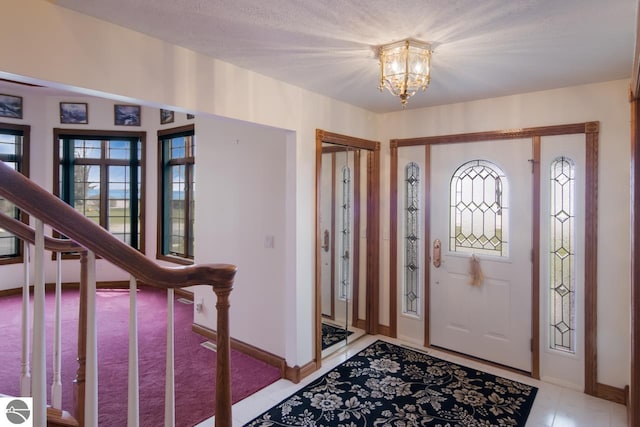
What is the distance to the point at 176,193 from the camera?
231 inches

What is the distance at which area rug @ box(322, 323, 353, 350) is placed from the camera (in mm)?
3880

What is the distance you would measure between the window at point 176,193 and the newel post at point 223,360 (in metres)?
4.47

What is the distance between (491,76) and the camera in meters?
2.81

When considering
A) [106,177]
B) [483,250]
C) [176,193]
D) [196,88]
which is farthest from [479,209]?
[106,177]

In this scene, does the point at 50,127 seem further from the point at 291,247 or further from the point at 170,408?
the point at 170,408

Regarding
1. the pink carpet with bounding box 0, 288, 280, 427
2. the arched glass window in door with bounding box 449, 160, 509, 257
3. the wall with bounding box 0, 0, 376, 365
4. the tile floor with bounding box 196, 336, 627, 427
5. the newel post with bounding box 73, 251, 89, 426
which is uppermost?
the wall with bounding box 0, 0, 376, 365

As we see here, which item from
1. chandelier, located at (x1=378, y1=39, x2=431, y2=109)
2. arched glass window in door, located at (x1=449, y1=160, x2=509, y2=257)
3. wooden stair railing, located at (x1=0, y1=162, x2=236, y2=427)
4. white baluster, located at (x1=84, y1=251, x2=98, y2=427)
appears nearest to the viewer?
wooden stair railing, located at (x1=0, y1=162, x2=236, y2=427)

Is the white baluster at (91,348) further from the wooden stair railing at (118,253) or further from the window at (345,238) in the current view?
the window at (345,238)

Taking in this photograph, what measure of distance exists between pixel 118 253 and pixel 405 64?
71.4 inches

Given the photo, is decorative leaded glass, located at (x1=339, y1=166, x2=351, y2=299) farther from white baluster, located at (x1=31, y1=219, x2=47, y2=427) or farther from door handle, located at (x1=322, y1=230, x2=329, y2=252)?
white baluster, located at (x1=31, y1=219, x2=47, y2=427)

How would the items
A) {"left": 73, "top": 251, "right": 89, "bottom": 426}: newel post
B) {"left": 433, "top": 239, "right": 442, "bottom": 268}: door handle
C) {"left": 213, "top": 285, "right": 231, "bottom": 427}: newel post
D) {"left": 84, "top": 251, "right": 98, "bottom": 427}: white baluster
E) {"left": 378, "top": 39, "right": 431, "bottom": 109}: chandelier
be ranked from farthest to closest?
{"left": 433, "top": 239, "right": 442, "bottom": 268}: door handle → {"left": 378, "top": 39, "right": 431, "bottom": 109}: chandelier → {"left": 73, "top": 251, "right": 89, "bottom": 426}: newel post → {"left": 213, "top": 285, "right": 231, "bottom": 427}: newel post → {"left": 84, "top": 251, "right": 98, "bottom": 427}: white baluster

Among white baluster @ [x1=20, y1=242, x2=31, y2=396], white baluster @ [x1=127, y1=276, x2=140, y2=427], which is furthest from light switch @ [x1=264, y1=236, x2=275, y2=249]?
white baluster @ [x1=127, y1=276, x2=140, y2=427]

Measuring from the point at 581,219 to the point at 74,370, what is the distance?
14.4ft

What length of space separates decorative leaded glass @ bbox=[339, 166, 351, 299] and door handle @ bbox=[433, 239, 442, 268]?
924 millimetres
